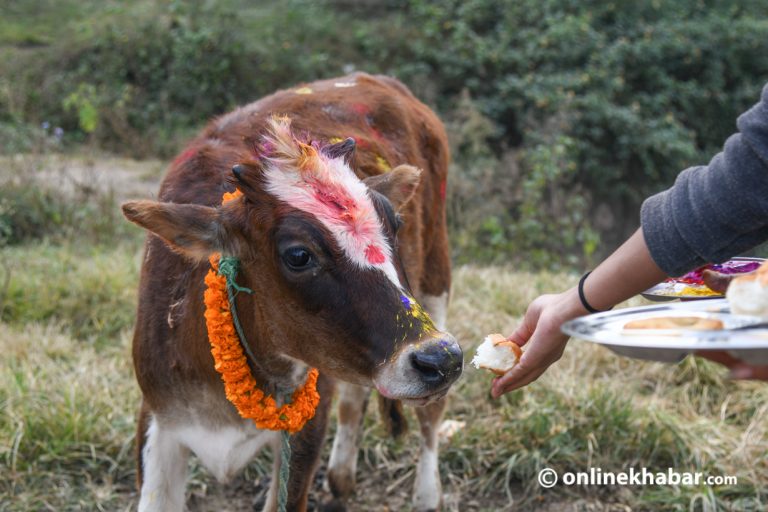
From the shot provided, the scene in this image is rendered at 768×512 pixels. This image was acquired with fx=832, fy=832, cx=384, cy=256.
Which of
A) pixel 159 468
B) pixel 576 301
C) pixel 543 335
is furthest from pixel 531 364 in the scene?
pixel 159 468

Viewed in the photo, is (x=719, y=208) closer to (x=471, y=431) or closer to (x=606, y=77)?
(x=471, y=431)

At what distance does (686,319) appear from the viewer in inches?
66.5

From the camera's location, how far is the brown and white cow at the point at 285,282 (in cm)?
252

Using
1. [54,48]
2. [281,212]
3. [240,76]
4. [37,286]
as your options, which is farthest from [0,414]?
[54,48]

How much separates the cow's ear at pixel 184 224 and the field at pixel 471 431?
5.88 ft

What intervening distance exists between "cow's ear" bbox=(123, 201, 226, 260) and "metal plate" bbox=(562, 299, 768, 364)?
139 centimetres

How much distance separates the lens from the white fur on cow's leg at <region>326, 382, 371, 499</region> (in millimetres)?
4090

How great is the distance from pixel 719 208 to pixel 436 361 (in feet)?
2.94

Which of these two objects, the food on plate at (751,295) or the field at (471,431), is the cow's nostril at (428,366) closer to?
the food on plate at (751,295)

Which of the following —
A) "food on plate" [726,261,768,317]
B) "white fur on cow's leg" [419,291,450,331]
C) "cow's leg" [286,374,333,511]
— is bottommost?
"white fur on cow's leg" [419,291,450,331]

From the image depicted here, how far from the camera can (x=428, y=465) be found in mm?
4156

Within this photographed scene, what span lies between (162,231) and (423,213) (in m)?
1.90

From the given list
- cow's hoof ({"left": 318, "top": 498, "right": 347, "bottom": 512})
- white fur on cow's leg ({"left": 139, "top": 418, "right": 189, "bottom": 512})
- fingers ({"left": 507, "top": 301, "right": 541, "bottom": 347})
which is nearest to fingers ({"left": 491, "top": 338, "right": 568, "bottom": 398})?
fingers ({"left": 507, "top": 301, "right": 541, "bottom": 347})

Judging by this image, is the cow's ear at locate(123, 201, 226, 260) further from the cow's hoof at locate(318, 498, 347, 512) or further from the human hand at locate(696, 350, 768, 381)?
the cow's hoof at locate(318, 498, 347, 512)
